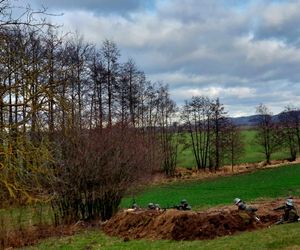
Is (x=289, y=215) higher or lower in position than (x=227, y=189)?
higher

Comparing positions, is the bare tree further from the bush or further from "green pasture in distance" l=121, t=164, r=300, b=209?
the bush

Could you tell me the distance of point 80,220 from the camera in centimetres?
2284

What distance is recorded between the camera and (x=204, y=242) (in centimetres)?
1386

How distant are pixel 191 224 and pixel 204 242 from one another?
1.54 m

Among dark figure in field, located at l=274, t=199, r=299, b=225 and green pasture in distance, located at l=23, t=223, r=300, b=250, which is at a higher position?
dark figure in field, located at l=274, t=199, r=299, b=225

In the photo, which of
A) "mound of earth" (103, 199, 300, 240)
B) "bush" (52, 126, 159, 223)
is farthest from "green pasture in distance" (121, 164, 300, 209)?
"mound of earth" (103, 199, 300, 240)

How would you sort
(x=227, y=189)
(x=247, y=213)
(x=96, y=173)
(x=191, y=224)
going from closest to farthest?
(x=191, y=224), (x=247, y=213), (x=96, y=173), (x=227, y=189)

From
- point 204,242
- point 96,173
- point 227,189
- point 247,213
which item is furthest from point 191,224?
point 227,189

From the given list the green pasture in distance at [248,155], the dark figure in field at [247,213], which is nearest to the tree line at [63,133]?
the dark figure in field at [247,213]

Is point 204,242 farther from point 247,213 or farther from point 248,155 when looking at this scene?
point 248,155

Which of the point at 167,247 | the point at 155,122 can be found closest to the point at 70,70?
the point at 167,247

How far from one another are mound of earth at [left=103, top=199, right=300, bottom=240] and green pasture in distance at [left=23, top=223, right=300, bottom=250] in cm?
56

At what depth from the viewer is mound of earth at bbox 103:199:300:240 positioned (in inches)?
587

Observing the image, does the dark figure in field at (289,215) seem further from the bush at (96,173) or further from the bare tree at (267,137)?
the bare tree at (267,137)
